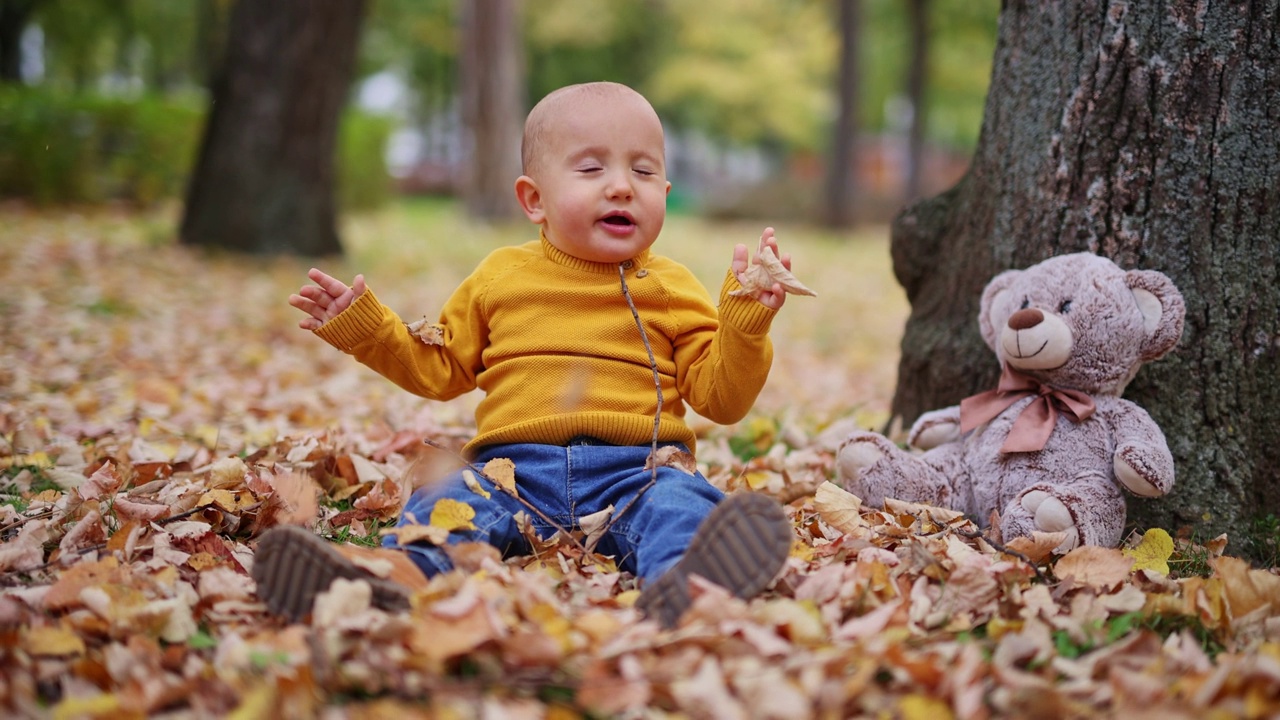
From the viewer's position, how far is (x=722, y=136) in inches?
1433

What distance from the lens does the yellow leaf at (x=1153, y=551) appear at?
2.42 m

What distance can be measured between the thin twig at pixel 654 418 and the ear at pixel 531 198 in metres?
0.24

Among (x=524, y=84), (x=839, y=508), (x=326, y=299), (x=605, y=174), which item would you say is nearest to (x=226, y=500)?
(x=326, y=299)

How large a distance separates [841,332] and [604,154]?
598 centimetres

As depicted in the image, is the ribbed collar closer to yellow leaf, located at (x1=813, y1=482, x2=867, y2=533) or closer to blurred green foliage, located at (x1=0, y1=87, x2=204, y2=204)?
yellow leaf, located at (x1=813, y1=482, x2=867, y2=533)

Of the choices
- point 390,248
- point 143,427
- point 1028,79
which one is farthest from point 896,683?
point 390,248

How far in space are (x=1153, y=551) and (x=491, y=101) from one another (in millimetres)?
13893

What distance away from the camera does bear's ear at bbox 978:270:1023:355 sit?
9.16ft

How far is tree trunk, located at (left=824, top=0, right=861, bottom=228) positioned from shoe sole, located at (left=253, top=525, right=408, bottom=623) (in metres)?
15.6

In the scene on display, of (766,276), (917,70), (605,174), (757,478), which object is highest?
(917,70)

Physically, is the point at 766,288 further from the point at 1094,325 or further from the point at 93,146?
the point at 93,146

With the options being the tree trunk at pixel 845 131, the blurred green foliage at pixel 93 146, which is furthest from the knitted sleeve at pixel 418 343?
the tree trunk at pixel 845 131

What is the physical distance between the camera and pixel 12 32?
22031mm

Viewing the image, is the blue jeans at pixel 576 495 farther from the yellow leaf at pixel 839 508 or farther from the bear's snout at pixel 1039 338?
the bear's snout at pixel 1039 338
